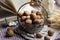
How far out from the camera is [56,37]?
0.74 meters

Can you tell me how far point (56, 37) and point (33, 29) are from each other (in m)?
0.09

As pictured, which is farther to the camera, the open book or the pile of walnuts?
the open book

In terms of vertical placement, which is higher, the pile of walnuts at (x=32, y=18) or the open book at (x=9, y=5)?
the open book at (x=9, y=5)

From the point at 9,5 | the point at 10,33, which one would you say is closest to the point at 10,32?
the point at 10,33

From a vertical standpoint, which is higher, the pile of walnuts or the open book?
the open book

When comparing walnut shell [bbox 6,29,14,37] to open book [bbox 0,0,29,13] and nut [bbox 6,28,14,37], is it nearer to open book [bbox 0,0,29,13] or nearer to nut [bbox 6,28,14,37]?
nut [bbox 6,28,14,37]

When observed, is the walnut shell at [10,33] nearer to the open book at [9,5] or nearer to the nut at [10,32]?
the nut at [10,32]

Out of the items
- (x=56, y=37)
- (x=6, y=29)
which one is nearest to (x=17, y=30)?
(x=6, y=29)

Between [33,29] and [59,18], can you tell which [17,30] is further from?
[59,18]

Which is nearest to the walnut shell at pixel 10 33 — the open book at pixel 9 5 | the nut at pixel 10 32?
the nut at pixel 10 32

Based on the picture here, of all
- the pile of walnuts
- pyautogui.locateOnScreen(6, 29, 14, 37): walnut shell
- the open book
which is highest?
the open book

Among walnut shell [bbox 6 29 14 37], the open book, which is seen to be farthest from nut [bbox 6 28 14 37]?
the open book

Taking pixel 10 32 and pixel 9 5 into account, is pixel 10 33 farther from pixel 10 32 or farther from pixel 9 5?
pixel 9 5

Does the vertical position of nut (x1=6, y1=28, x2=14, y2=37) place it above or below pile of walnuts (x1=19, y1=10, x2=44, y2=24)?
below
